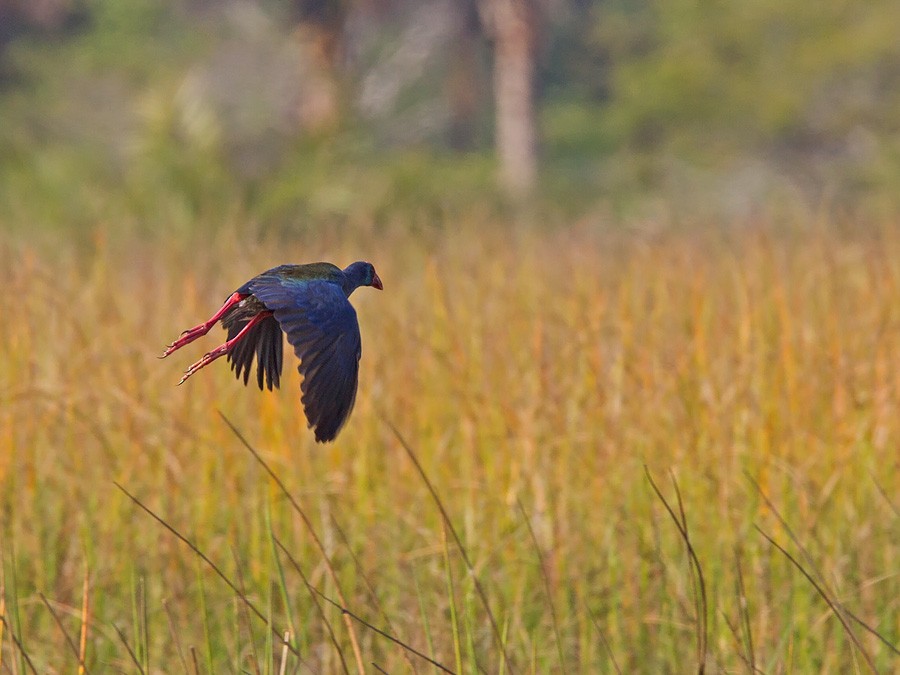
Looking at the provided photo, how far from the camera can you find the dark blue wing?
134 centimetres

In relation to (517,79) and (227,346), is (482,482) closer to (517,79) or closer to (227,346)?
(227,346)

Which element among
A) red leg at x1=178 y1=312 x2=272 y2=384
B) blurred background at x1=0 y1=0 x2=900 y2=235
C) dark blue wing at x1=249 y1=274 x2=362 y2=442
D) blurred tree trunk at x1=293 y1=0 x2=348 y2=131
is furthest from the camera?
blurred background at x1=0 y1=0 x2=900 y2=235

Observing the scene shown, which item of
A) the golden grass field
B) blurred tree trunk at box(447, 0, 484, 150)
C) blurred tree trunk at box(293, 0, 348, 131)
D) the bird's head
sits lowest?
the golden grass field

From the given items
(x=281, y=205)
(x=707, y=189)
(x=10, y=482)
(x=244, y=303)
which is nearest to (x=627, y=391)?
(x=10, y=482)

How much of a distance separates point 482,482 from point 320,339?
170 cm

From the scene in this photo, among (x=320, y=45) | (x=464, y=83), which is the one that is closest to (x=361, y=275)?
(x=320, y=45)

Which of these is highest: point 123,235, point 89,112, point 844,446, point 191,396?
point 89,112

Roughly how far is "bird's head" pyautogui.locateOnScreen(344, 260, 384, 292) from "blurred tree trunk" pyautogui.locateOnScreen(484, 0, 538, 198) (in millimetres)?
16510

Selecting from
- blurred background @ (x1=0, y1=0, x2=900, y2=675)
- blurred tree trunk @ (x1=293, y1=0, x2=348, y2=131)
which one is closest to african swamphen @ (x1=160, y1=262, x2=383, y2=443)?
blurred background @ (x1=0, y1=0, x2=900, y2=675)

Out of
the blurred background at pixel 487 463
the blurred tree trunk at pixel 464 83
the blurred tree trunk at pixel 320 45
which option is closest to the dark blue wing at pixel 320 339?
the blurred background at pixel 487 463

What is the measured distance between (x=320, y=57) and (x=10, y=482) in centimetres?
1180

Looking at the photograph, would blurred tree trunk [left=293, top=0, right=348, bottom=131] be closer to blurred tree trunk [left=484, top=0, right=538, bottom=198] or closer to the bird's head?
blurred tree trunk [left=484, top=0, right=538, bottom=198]

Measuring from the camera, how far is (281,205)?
9453mm

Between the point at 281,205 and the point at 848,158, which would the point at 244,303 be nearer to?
the point at 281,205
